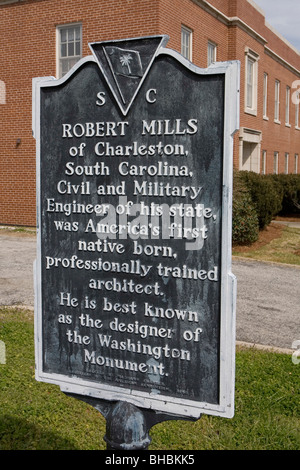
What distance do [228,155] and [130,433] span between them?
1.50 m

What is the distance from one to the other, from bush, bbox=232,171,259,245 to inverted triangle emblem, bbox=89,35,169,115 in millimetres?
11211

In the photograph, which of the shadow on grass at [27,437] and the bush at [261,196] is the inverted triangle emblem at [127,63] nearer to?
the shadow on grass at [27,437]

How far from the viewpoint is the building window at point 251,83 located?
22.3 meters

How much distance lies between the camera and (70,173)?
2.94 meters

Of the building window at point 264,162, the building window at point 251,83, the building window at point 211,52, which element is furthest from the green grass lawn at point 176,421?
the building window at point 264,162

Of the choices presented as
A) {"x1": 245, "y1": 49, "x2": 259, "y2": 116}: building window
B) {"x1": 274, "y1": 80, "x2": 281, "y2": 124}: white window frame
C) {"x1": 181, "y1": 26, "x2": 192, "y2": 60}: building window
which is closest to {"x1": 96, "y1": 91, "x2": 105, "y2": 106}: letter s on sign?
{"x1": 181, "y1": 26, "x2": 192, "y2": 60}: building window

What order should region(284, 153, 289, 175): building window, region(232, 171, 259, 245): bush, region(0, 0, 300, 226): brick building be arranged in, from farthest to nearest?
region(284, 153, 289, 175): building window → region(0, 0, 300, 226): brick building → region(232, 171, 259, 245): bush

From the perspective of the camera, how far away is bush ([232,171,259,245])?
544 inches

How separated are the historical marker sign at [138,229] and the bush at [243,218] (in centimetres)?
1112

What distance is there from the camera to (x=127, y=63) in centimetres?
277

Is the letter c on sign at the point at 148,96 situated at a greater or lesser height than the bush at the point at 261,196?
A: greater

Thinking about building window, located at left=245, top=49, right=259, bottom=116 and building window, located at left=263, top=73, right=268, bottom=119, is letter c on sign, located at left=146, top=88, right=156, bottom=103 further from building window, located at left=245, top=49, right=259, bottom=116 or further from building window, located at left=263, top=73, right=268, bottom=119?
building window, located at left=263, top=73, right=268, bottom=119
